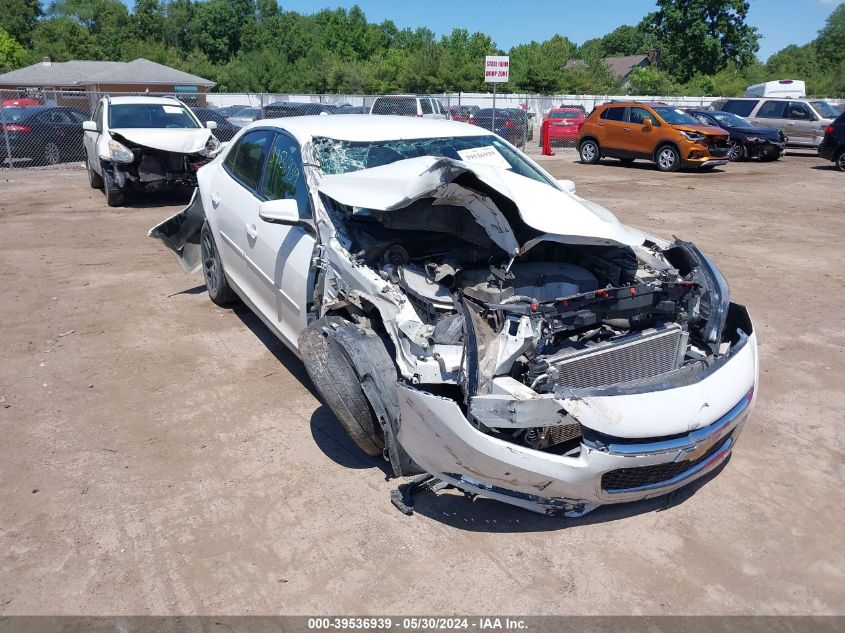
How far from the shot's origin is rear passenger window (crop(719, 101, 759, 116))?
21875 mm

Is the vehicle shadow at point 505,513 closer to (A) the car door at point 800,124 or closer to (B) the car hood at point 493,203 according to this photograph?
(B) the car hood at point 493,203

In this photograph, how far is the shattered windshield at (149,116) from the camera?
11.9m

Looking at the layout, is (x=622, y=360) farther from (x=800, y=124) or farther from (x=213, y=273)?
(x=800, y=124)

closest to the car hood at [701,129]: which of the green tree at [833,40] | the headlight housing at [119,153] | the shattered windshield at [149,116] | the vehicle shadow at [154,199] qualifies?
the shattered windshield at [149,116]

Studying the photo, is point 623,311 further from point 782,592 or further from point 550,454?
point 782,592

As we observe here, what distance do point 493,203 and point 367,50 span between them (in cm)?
7290

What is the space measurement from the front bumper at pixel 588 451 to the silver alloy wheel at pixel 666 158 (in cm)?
1588

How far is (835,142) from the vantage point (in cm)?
1703

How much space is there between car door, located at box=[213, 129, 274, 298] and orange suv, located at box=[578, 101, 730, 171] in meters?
14.5

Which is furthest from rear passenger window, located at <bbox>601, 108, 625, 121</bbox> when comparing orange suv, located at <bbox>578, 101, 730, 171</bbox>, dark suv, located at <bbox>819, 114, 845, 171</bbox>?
dark suv, located at <bbox>819, 114, 845, 171</bbox>

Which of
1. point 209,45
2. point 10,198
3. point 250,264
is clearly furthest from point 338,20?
point 250,264

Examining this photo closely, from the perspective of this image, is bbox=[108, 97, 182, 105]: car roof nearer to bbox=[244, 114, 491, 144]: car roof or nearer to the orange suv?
bbox=[244, 114, 491, 144]: car roof

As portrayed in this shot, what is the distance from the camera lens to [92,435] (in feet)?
13.6

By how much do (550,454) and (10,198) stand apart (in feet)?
43.1
